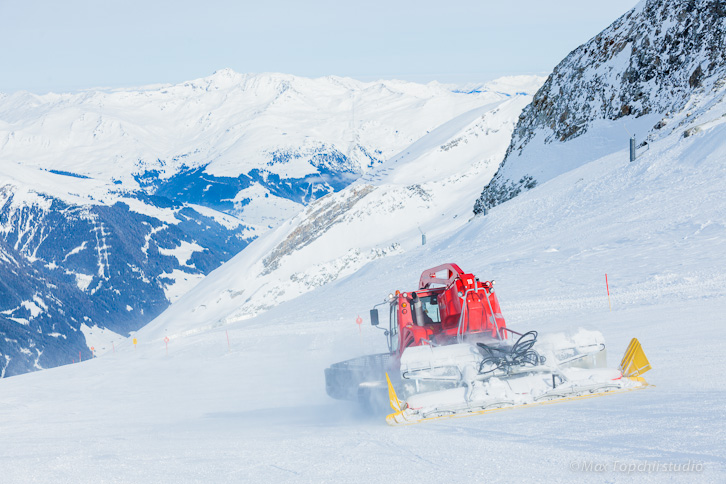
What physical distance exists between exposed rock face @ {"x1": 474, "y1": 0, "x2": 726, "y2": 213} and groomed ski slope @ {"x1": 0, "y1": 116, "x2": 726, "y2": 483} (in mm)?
6694

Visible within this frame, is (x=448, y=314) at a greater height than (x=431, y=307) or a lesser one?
lesser

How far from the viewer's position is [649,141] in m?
31.1

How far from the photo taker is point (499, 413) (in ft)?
26.1

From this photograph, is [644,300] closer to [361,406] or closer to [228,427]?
[361,406]

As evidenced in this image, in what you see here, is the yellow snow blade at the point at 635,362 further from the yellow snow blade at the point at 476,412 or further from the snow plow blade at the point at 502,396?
the yellow snow blade at the point at 476,412

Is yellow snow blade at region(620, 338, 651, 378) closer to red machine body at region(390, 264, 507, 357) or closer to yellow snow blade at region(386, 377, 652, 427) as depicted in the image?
yellow snow blade at region(386, 377, 652, 427)

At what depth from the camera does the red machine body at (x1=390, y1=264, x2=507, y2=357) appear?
10.1 meters

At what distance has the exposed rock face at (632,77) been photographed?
34.8 metres

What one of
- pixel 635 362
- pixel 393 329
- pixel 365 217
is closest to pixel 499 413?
pixel 635 362

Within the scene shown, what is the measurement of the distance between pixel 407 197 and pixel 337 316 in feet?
245

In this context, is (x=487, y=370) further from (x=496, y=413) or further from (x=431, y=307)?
(x=431, y=307)

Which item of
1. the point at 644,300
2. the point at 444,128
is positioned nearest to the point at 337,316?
the point at 644,300

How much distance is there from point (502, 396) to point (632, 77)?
3610 centimetres

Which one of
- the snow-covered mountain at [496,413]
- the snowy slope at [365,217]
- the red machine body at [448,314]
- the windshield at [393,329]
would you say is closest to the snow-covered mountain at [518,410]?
the snow-covered mountain at [496,413]
